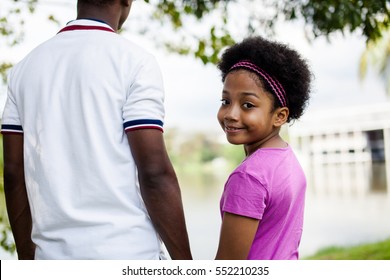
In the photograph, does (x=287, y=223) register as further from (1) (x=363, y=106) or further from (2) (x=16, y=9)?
(1) (x=363, y=106)

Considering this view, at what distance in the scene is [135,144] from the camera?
1.58 metres

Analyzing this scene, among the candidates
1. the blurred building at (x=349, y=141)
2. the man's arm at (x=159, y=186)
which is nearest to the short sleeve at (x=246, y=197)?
the man's arm at (x=159, y=186)

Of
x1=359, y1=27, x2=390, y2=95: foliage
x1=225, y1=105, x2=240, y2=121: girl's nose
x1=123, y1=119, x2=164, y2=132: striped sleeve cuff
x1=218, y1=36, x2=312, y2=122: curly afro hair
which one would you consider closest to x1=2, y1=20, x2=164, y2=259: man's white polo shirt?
x1=123, y1=119, x2=164, y2=132: striped sleeve cuff

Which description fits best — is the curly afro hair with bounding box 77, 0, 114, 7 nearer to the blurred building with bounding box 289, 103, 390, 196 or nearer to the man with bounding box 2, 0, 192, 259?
the man with bounding box 2, 0, 192, 259

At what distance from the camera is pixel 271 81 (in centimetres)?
181

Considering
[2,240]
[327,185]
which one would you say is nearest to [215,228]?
[327,185]

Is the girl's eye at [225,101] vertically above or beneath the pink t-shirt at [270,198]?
above

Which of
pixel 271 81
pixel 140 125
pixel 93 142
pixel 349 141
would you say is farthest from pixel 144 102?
pixel 349 141

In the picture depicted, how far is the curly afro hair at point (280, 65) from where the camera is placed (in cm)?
183

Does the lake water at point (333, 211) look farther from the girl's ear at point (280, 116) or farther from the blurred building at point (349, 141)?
the girl's ear at point (280, 116)

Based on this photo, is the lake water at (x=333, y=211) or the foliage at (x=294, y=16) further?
the lake water at (x=333, y=211)

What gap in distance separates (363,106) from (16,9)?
28.9 m

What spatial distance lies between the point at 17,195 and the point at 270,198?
82 cm
